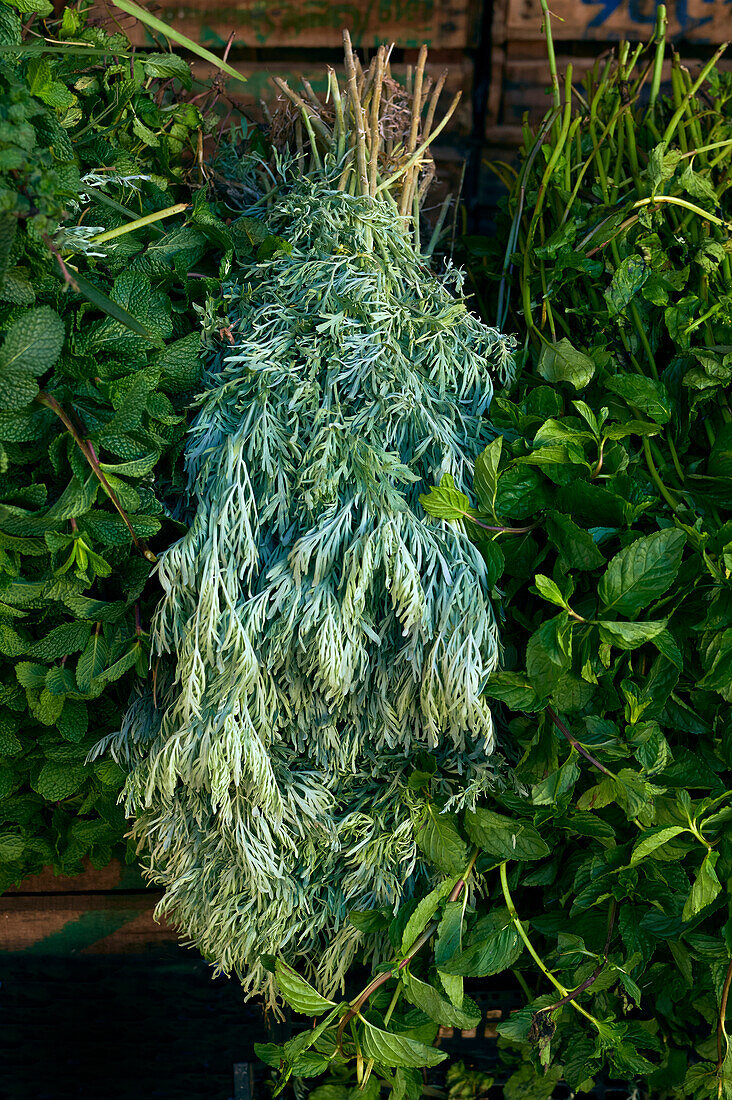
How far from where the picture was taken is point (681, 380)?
858mm

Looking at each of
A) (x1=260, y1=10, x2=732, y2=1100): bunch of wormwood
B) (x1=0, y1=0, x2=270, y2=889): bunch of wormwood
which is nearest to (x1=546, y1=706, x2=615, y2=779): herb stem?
(x1=260, y1=10, x2=732, y2=1100): bunch of wormwood

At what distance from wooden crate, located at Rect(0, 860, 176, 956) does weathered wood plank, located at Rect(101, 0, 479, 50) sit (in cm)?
132

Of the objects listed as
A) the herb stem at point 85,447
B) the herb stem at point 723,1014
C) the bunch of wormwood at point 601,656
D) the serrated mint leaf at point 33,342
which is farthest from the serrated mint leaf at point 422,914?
the serrated mint leaf at point 33,342

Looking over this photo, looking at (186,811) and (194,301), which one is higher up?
(194,301)

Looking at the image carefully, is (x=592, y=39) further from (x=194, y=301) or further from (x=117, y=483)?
(x=117, y=483)

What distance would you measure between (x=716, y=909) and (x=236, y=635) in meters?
0.56

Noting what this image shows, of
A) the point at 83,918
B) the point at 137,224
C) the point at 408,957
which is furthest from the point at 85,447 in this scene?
the point at 83,918

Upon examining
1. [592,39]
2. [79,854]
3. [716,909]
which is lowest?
[79,854]

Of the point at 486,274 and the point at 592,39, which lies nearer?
the point at 486,274

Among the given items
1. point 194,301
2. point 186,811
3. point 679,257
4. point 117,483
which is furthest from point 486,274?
point 186,811

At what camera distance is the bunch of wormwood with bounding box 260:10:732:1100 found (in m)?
0.76

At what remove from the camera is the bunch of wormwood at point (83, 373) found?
0.67m

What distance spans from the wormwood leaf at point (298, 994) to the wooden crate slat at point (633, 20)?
136cm

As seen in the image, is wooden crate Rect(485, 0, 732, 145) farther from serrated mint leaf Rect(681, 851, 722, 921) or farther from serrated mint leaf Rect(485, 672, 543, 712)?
serrated mint leaf Rect(681, 851, 722, 921)
